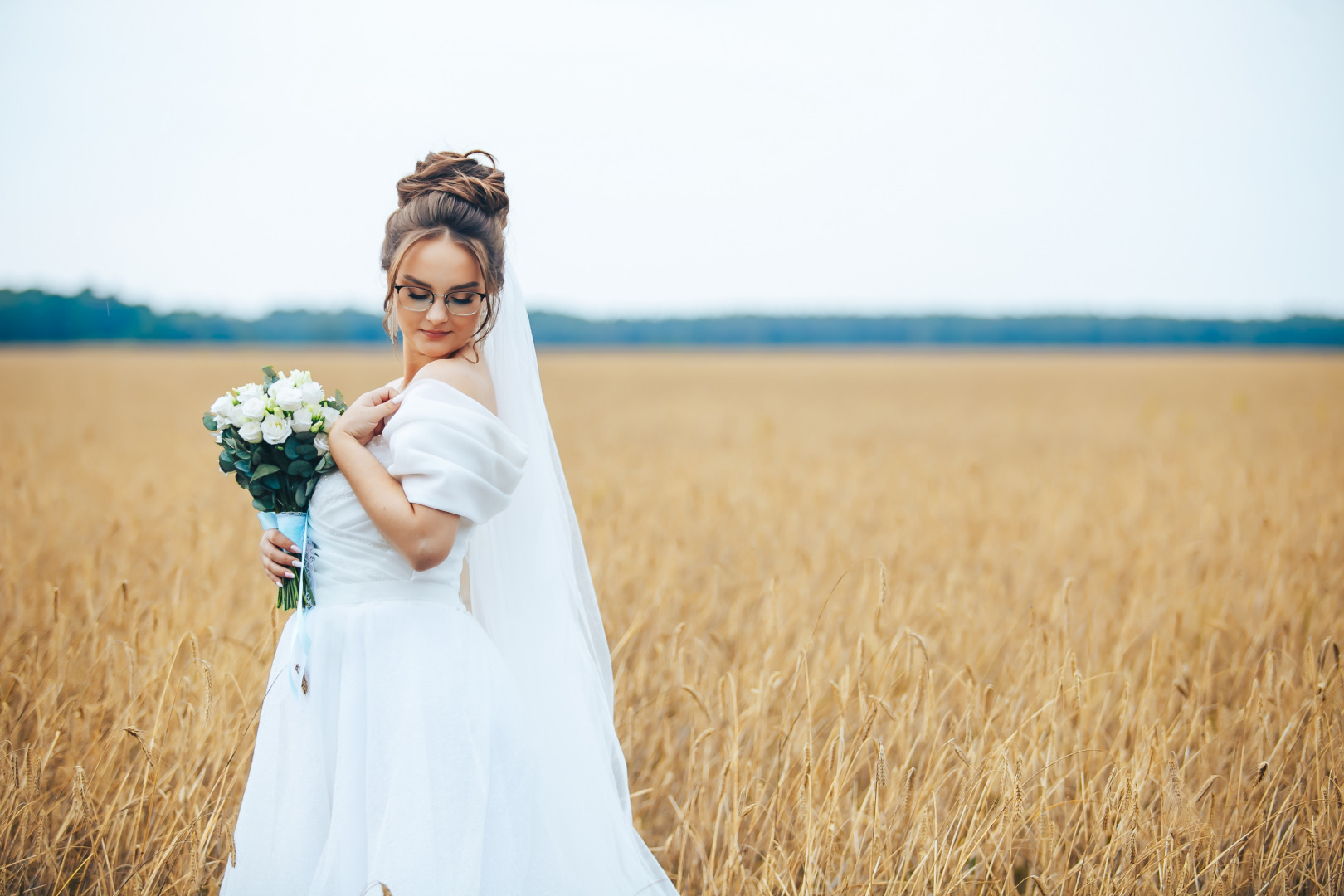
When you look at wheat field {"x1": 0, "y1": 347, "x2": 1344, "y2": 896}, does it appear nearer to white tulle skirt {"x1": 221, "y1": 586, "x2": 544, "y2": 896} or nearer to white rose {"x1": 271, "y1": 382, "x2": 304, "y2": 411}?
white tulle skirt {"x1": 221, "y1": 586, "x2": 544, "y2": 896}

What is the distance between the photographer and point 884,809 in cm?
207

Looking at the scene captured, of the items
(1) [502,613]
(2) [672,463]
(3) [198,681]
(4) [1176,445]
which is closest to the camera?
(1) [502,613]

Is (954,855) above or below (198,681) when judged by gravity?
below

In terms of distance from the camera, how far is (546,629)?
5.92 ft

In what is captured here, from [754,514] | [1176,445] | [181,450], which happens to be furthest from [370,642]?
[1176,445]

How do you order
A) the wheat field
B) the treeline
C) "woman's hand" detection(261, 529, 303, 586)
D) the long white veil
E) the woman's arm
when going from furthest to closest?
the treeline → the wheat field → the long white veil → "woman's hand" detection(261, 529, 303, 586) → the woman's arm

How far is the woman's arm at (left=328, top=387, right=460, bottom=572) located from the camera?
1.45m

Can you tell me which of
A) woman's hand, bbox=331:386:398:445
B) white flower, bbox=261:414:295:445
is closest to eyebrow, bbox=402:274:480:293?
woman's hand, bbox=331:386:398:445

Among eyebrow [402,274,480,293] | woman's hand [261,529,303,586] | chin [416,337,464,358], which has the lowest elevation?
woman's hand [261,529,303,586]

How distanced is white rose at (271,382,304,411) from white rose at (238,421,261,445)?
5 cm

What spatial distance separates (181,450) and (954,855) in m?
8.50

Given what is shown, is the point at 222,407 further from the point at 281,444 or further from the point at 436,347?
the point at 436,347

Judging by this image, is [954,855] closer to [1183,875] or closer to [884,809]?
[884,809]

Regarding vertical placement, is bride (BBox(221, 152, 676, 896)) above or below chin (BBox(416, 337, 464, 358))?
below
